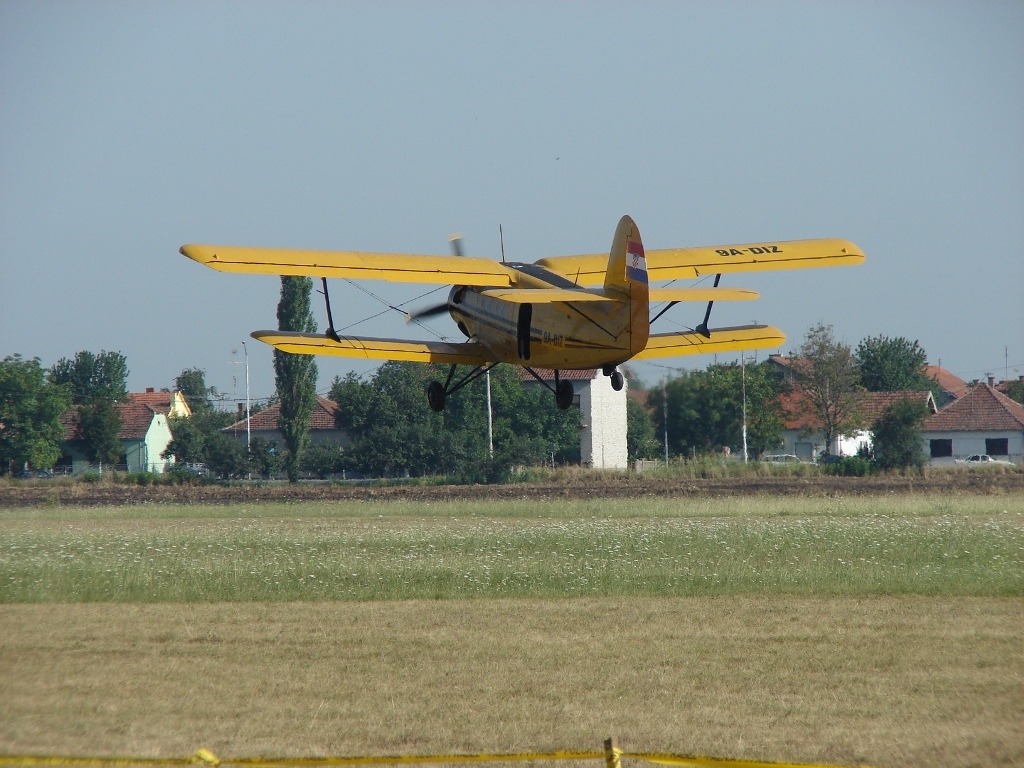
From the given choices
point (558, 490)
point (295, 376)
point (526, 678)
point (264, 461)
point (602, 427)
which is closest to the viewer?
point (526, 678)

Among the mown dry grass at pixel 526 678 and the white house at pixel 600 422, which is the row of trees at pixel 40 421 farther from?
the mown dry grass at pixel 526 678

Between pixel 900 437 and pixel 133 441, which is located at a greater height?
pixel 133 441

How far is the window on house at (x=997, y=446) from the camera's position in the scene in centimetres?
6662

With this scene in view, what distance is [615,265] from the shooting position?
597 inches

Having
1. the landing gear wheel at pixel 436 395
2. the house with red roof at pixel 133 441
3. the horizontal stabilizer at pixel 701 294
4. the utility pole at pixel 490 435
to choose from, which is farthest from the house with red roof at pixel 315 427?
the horizontal stabilizer at pixel 701 294

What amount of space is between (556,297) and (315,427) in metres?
50.4

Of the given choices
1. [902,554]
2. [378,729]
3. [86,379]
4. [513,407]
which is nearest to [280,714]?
[378,729]

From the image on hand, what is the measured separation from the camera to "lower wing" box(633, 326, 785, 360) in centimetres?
1795

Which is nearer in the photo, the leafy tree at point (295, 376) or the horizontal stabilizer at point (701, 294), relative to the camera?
the horizontal stabilizer at point (701, 294)

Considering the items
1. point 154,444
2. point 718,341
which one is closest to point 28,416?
point 154,444

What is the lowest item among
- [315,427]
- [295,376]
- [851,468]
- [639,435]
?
[851,468]

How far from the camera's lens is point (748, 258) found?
695 inches

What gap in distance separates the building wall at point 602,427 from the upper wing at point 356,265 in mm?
34342

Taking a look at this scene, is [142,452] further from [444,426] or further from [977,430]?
[977,430]
